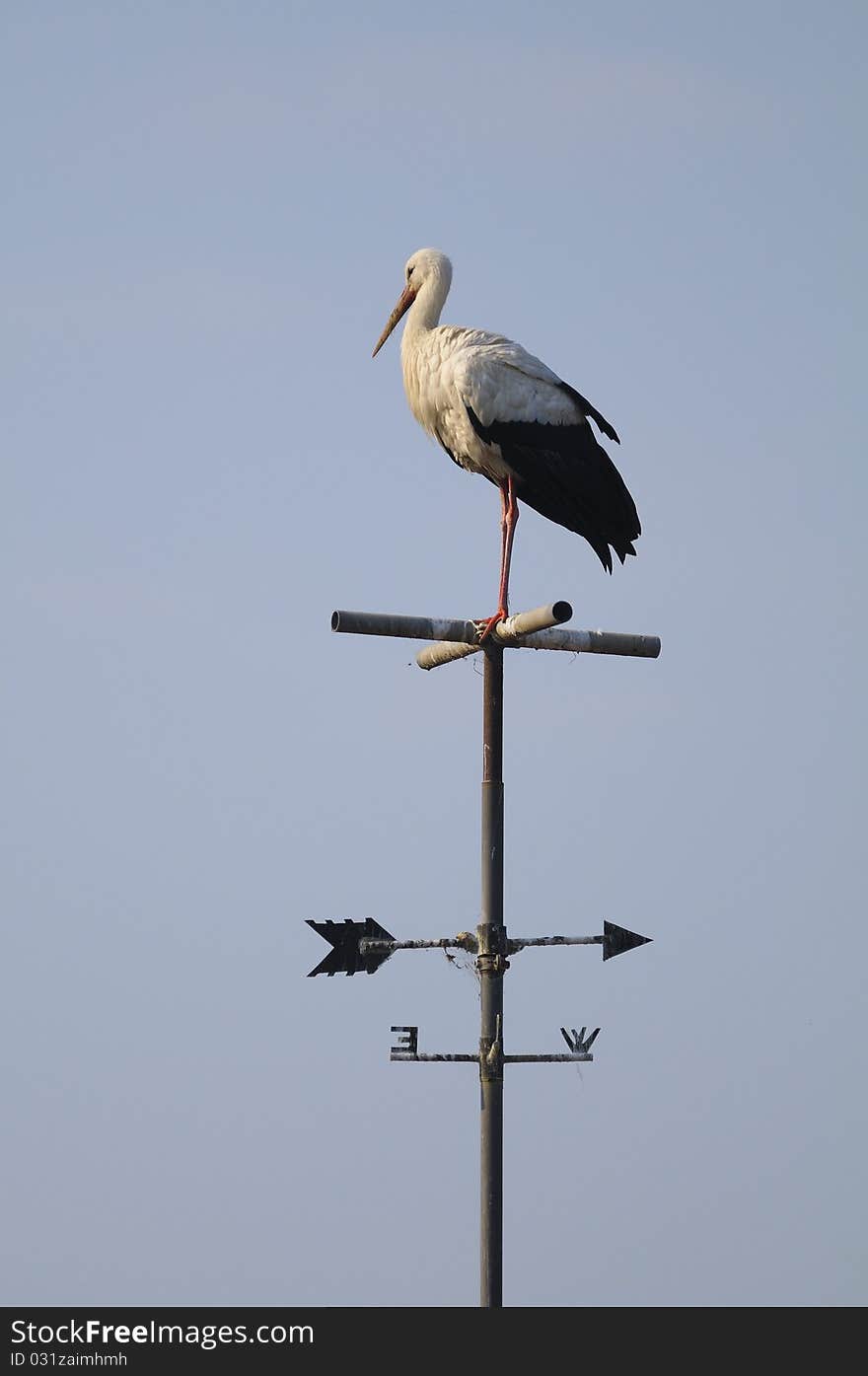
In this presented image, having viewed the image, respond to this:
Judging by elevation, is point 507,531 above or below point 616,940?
above

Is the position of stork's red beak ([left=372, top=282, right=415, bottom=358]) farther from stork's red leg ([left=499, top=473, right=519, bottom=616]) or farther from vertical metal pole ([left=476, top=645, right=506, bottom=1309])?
vertical metal pole ([left=476, top=645, right=506, bottom=1309])

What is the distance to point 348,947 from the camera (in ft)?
30.2

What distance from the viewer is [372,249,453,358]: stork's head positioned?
13.0 m

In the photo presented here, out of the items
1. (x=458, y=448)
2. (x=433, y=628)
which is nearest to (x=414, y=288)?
(x=458, y=448)

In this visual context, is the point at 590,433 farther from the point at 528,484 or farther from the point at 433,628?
the point at 433,628

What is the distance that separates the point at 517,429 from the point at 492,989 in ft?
14.4

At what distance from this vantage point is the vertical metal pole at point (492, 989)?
26.8 feet

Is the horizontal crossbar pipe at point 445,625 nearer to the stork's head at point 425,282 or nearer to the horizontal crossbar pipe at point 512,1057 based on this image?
the horizontal crossbar pipe at point 512,1057

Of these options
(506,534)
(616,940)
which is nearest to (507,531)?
(506,534)

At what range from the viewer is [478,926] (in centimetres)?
862

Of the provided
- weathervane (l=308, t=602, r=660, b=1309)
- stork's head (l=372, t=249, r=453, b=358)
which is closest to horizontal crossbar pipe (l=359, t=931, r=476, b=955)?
weathervane (l=308, t=602, r=660, b=1309)

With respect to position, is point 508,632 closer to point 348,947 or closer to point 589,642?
point 589,642

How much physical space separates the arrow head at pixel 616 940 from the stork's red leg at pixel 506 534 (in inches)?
55.5
